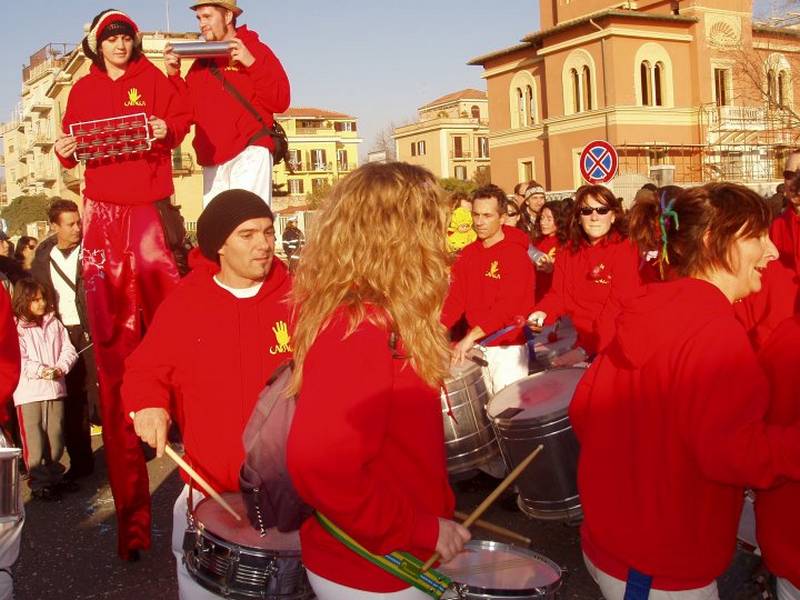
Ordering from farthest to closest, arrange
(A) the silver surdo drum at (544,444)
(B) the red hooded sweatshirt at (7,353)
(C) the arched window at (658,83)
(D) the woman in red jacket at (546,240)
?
(C) the arched window at (658,83) → (D) the woman in red jacket at (546,240) → (A) the silver surdo drum at (544,444) → (B) the red hooded sweatshirt at (7,353)

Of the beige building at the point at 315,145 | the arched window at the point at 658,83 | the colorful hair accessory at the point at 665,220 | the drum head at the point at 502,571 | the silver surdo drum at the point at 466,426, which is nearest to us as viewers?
the drum head at the point at 502,571

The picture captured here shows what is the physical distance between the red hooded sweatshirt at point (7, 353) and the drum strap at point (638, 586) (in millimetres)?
2693

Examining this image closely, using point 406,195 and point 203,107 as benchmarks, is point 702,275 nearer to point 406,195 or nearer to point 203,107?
point 406,195

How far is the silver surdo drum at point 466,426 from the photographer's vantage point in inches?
219

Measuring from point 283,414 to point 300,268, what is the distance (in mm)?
486

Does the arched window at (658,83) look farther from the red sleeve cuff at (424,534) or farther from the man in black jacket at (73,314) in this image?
the red sleeve cuff at (424,534)

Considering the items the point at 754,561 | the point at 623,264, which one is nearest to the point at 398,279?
the point at 754,561

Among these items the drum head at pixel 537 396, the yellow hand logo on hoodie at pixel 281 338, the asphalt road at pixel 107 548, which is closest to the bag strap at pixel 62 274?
the asphalt road at pixel 107 548

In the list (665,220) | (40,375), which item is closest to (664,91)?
(40,375)

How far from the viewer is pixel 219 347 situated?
3789mm

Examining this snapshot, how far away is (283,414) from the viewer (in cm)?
293

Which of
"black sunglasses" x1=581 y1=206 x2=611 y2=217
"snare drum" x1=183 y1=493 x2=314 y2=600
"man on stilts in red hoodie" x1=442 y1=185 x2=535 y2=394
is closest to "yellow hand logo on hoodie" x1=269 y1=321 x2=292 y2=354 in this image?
"snare drum" x1=183 y1=493 x2=314 y2=600

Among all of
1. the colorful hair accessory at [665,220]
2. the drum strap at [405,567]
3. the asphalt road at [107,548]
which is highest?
the colorful hair accessory at [665,220]

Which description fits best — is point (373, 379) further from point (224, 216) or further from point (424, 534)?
point (224, 216)
